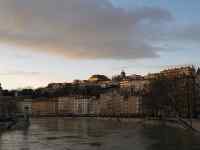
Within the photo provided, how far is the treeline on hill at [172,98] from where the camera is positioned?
92.8m

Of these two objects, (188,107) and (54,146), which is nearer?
(54,146)

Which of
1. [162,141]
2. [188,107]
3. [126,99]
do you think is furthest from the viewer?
[126,99]

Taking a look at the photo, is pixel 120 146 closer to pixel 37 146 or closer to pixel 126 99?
pixel 37 146

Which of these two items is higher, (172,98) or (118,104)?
(118,104)

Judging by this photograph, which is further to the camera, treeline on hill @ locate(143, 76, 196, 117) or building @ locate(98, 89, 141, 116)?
building @ locate(98, 89, 141, 116)

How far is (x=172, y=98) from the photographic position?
9894 centimetres

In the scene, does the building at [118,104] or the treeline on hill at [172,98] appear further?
the building at [118,104]

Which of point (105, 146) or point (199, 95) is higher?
point (199, 95)

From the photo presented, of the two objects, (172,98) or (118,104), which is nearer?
(172,98)

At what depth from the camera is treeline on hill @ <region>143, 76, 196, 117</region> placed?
92750 millimetres

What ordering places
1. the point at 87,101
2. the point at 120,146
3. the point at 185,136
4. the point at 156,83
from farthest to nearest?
the point at 87,101 → the point at 156,83 → the point at 185,136 → the point at 120,146

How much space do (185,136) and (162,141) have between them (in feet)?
15.5

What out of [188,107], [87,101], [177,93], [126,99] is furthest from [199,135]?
[87,101]

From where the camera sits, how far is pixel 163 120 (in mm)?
92062
